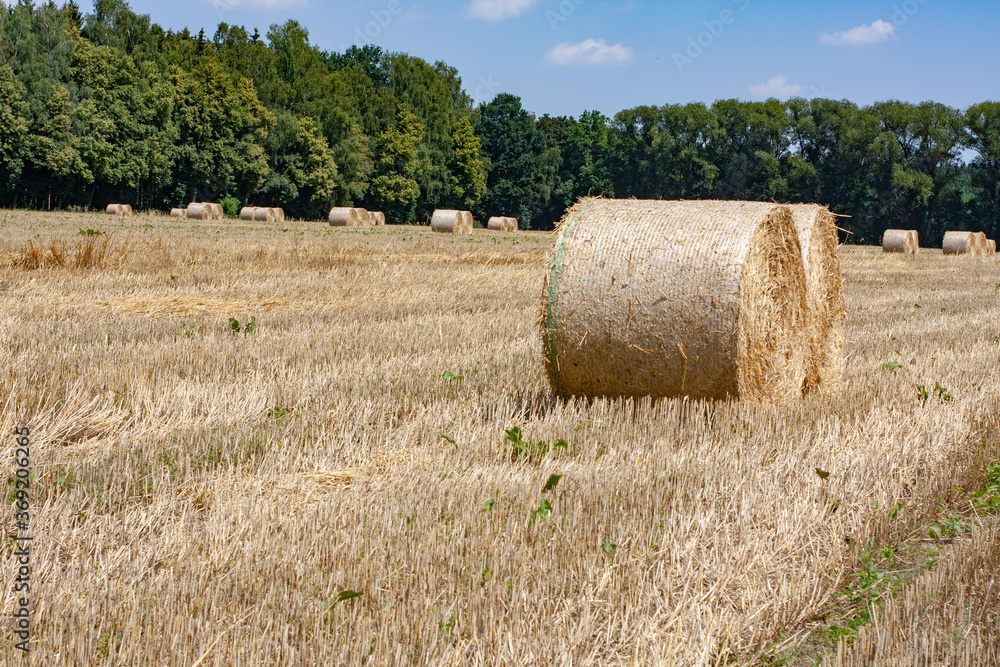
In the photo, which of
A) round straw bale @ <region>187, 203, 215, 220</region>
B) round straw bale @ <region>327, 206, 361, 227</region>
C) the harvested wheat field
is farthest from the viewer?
round straw bale @ <region>327, 206, 361, 227</region>

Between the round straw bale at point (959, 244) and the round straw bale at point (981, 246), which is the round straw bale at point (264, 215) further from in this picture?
the round straw bale at point (981, 246)

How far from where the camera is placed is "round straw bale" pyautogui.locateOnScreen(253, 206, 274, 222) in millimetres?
46219

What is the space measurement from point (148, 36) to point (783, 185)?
43501mm

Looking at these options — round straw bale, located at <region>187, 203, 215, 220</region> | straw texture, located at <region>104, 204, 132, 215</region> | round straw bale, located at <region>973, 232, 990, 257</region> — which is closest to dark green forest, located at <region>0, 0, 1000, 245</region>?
straw texture, located at <region>104, 204, 132, 215</region>

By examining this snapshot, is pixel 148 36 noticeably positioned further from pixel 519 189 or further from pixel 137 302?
pixel 137 302

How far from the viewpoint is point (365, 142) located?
64.8 m

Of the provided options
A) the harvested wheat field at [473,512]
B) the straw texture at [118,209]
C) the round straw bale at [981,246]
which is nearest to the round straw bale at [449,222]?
the straw texture at [118,209]

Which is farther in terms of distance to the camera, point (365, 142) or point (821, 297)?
point (365, 142)

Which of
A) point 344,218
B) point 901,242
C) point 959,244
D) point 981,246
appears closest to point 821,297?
point 901,242

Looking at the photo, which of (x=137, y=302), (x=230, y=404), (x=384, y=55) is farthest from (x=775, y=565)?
(x=384, y=55)

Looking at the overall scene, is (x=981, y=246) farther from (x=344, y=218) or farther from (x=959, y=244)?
(x=344, y=218)

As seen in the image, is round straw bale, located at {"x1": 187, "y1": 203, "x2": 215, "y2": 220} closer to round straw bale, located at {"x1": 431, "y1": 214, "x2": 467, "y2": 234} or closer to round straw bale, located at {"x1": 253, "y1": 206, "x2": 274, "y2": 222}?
round straw bale, located at {"x1": 253, "y1": 206, "x2": 274, "y2": 222}

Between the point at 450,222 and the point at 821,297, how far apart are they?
32.4 meters

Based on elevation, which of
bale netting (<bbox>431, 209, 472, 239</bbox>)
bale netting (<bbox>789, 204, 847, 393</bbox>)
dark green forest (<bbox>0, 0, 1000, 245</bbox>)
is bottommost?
bale netting (<bbox>789, 204, 847, 393</bbox>)
